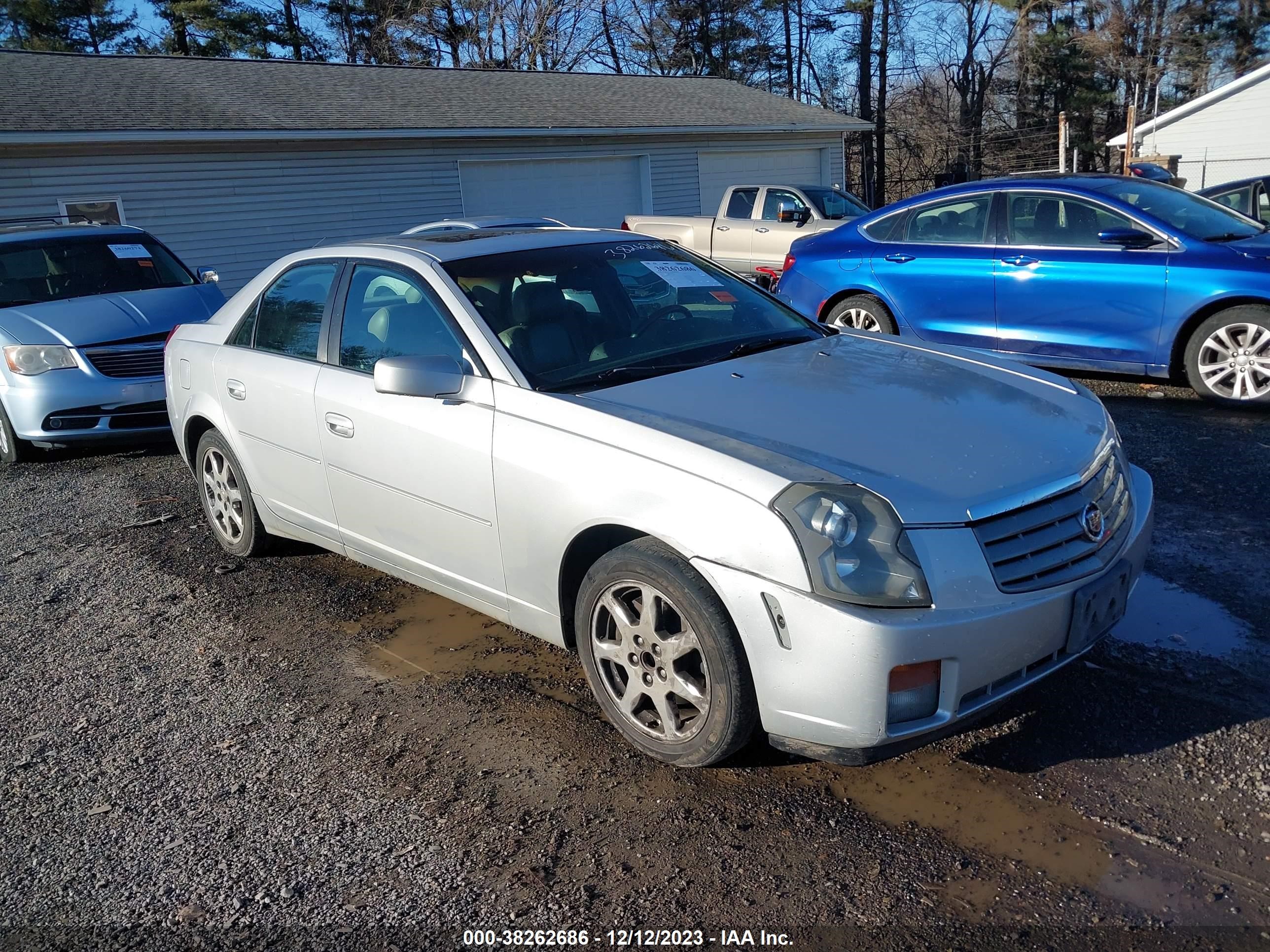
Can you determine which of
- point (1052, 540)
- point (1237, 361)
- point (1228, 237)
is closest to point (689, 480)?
point (1052, 540)

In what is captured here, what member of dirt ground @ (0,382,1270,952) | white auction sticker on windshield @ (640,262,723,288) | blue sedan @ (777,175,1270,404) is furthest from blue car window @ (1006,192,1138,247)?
white auction sticker on windshield @ (640,262,723,288)

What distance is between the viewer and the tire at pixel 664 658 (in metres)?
2.91

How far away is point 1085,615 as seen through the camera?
2.95 metres

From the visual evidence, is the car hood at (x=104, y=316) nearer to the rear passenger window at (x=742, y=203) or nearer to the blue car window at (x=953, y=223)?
the blue car window at (x=953, y=223)

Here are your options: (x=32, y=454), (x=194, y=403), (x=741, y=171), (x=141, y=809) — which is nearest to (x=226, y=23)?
(x=741, y=171)

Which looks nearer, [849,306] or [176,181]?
[849,306]

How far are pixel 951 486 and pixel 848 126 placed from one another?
958 inches

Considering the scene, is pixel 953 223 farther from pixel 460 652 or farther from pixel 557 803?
pixel 557 803

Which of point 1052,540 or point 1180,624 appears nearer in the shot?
point 1052,540

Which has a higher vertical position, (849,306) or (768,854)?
(849,306)

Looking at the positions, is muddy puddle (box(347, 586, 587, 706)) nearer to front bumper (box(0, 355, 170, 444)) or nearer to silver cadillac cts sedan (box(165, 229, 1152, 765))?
silver cadillac cts sedan (box(165, 229, 1152, 765))

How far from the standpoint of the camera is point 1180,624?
12.9 ft

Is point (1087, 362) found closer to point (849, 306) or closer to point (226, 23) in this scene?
point (849, 306)

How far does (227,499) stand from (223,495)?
5 cm
